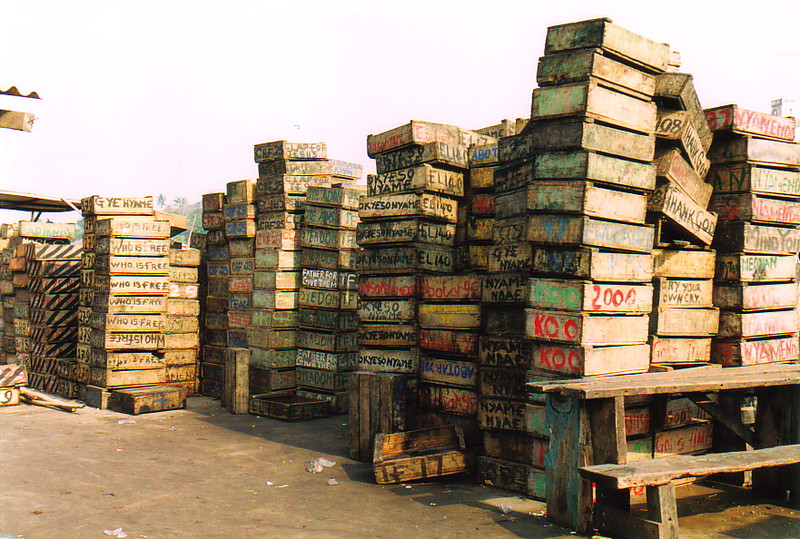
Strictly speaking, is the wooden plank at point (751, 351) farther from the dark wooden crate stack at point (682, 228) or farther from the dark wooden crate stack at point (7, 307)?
the dark wooden crate stack at point (7, 307)

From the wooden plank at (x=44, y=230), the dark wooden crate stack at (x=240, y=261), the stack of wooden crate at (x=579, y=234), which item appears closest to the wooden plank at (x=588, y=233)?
the stack of wooden crate at (x=579, y=234)

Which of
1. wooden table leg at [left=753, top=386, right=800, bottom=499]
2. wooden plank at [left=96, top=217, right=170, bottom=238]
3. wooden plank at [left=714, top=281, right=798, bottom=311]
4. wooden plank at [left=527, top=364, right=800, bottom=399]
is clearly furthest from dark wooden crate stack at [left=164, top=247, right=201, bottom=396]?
wooden table leg at [left=753, top=386, right=800, bottom=499]

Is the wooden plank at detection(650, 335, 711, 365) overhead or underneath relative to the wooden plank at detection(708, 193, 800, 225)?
underneath

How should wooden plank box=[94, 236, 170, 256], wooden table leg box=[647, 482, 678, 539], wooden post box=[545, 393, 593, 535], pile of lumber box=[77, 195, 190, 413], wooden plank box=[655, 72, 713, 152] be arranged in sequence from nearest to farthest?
wooden table leg box=[647, 482, 678, 539] < wooden post box=[545, 393, 593, 535] < wooden plank box=[655, 72, 713, 152] < pile of lumber box=[77, 195, 190, 413] < wooden plank box=[94, 236, 170, 256]

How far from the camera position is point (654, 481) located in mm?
5012

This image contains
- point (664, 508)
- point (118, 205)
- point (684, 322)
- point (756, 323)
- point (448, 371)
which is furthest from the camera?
point (118, 205)

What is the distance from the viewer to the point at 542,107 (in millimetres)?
6699

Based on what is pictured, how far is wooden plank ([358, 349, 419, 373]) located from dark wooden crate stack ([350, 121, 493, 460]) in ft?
0.04

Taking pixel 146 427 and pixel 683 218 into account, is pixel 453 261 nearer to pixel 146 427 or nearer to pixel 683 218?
pixel 683 218

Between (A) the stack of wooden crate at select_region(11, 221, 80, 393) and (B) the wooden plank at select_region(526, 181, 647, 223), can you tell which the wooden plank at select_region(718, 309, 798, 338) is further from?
(A) the stack of wooden crate at select_region(11, 221, 80, 393)

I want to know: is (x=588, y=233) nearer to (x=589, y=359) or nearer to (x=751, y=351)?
(x=589, y=359)

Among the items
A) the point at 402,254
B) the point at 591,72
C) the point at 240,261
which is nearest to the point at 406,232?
the point at 402,254

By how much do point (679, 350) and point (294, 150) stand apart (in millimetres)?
7912

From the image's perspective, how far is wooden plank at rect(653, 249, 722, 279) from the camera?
291 inches
